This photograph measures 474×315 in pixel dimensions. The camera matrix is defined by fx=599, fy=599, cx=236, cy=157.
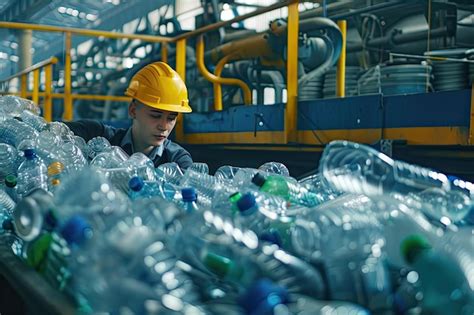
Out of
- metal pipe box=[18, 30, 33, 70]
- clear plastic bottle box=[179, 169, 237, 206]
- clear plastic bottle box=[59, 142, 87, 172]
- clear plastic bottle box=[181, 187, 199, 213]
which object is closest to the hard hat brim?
clear plastic bottle box=[59, 142, 87, 172]

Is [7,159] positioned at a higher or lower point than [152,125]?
lower

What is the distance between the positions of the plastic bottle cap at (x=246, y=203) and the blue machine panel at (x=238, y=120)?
10.8ft

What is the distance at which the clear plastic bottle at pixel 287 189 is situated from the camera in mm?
1876

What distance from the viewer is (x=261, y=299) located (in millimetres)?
963

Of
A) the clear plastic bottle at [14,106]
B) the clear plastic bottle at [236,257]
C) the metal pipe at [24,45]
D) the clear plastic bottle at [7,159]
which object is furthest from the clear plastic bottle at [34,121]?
the metal pipe at [24,45]

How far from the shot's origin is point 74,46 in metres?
13.3

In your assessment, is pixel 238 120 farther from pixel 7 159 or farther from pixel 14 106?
pixel 7 159

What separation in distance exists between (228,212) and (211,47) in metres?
6.40

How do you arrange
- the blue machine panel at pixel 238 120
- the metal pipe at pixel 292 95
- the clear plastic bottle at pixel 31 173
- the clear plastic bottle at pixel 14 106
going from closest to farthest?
the clear plastic bottle at pixel 31 173 → the clear plastic bottle at pixel 14 106 → the metal pipe at pixel 292 95 → the blue machine panel at pixel 238 120

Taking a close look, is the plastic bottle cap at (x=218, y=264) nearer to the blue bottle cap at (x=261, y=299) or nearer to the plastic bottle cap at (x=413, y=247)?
the blue bottle cap at (x=261, y=299)

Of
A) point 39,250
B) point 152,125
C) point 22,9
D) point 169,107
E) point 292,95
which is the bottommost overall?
point 39,250

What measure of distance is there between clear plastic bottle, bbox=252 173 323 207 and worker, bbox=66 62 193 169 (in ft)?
4.28

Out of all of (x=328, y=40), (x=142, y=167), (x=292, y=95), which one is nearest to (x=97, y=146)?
(x=142, y=167)

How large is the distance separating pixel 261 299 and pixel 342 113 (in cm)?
343
